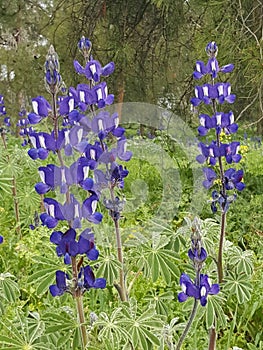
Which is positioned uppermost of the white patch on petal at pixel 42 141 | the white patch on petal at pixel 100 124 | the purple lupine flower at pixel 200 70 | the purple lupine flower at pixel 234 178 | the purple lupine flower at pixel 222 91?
the purple lupine flower at pixel 200 70

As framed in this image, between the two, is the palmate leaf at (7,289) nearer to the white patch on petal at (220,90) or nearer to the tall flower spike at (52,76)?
the tall flower spike at (52,76)

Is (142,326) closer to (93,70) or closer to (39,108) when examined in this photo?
(39,108)

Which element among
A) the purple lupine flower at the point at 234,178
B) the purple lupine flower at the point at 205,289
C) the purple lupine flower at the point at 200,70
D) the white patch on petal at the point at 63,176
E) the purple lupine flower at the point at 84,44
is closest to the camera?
the white patch on petal at the point at 63,176

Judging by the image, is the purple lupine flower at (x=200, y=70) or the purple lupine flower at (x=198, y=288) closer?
the purple lupine flower at (x=198, y=288)

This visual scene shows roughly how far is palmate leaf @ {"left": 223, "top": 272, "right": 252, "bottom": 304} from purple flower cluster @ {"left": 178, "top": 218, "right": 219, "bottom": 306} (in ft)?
0.78

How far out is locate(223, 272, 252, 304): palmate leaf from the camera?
5.19 feet

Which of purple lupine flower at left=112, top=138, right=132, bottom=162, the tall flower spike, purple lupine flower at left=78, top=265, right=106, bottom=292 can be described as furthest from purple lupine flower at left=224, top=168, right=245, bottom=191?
the tall flower spike

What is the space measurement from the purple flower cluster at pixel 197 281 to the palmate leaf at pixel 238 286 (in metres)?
0.24

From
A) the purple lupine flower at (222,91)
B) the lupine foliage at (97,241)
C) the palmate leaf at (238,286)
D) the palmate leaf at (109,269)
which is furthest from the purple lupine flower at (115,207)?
the purple lupine flower at (222,91)

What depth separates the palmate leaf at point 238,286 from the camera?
1581 millimetres

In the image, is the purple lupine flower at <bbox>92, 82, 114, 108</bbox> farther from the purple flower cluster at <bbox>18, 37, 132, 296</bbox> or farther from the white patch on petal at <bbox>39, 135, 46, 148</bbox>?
the white patch on petal at <bbox>39, 135, 46, 148</bbox>

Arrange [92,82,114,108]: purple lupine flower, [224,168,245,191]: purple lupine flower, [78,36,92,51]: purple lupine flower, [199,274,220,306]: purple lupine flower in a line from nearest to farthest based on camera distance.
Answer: [199,274,220,306]: purple lupine flower < [92,82,114,108]: purple lupine flower < [78,36,92,51]: purple lupine flower < [224,168,245,191]: purple lupine flower

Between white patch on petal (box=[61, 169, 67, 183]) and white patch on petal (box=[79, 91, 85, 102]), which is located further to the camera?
white patch on petal (box=[79, 91, 85, 102])

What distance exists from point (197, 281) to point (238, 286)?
324mm
